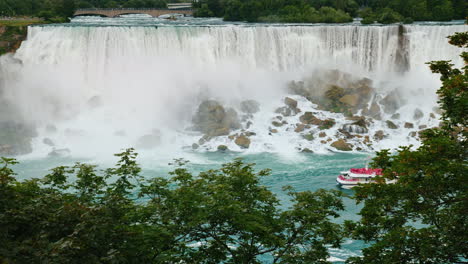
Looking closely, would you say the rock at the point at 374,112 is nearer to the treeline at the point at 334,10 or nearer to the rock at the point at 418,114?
the rock at the point at 418,114

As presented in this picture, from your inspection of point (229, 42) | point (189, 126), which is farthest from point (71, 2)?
point (189, 126)

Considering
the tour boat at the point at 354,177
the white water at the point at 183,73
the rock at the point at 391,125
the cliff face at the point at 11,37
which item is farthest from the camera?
the cliff face at the point at 11,37

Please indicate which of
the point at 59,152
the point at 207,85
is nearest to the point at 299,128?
the point at 207,85

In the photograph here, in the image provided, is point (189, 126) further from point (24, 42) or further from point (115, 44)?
point (24, 42)

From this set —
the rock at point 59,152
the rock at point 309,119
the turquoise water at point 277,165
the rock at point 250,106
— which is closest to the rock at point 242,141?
the turquoise water at point 277,165

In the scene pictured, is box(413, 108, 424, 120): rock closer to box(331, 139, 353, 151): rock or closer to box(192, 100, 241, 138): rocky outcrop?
box(331, 139, 353, 151): rock

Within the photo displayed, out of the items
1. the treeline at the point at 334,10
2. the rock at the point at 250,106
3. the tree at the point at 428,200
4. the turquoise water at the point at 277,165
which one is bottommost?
the turquoise water at the point at 277,165
